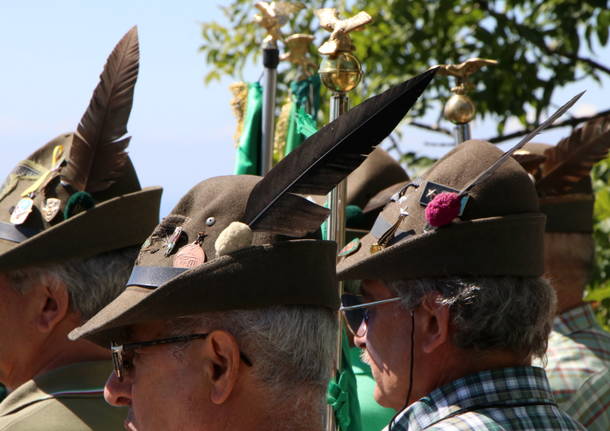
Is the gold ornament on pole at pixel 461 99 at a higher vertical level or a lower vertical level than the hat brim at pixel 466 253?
higher

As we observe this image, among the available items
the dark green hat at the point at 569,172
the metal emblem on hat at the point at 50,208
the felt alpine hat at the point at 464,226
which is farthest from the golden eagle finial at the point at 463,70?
the metal emblem on hat at the point at 50,208

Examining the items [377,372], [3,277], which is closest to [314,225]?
[377,372]

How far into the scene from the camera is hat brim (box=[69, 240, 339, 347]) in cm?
261

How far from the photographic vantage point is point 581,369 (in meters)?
4.30

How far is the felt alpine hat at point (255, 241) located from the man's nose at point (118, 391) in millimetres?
127

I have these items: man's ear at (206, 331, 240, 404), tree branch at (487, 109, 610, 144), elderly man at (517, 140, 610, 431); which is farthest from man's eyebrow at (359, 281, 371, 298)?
tree branch at (487, 109, 610, 144)

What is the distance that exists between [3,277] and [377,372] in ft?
4.49

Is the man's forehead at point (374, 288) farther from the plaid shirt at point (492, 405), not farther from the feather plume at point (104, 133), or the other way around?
the feather plume at point (104, 133)

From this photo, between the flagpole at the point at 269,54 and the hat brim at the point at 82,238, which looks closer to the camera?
the hat brim at the point at 82,238

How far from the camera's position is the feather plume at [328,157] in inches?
106

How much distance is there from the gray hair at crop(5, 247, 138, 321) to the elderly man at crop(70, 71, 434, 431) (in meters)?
0.88

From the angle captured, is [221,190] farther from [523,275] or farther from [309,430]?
[523,275]

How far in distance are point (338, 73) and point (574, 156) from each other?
130 cm

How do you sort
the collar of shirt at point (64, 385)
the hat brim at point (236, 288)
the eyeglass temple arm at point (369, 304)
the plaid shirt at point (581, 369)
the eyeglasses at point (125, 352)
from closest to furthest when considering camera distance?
1. the hat brim at point (236, 288)
2. the eyeglasses at point (125, 352)
3. the eyeglass temple arm at point (369, 304)
4. the collar of shirt at point (64, 385)
5. the plaid shirt at point (581, 369)
